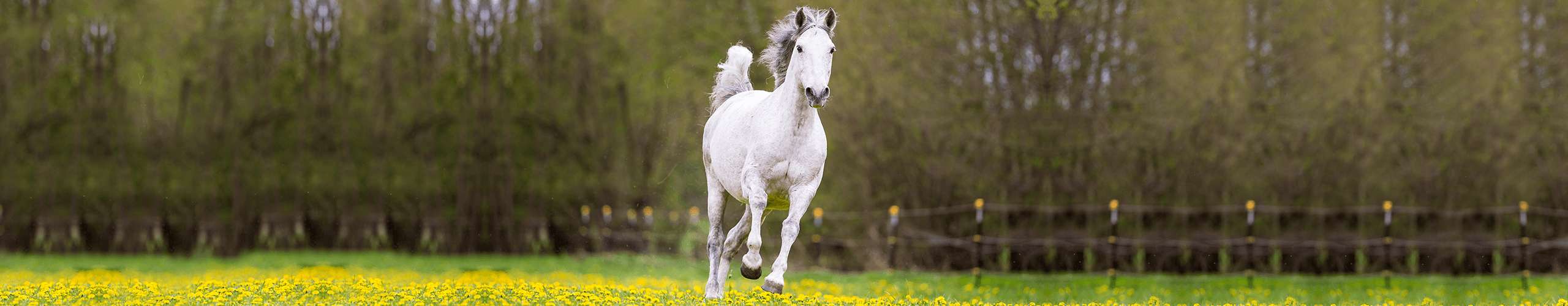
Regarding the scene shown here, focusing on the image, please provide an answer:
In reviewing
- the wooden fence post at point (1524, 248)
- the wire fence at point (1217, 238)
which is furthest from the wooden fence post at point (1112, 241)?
the wooden fence post at point (1524, 248)

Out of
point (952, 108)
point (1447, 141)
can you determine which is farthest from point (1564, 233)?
point (952, 108)

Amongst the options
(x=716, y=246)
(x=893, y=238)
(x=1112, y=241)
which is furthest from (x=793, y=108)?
(x=893, y=238)

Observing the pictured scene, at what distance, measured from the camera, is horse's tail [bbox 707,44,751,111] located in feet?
31.1

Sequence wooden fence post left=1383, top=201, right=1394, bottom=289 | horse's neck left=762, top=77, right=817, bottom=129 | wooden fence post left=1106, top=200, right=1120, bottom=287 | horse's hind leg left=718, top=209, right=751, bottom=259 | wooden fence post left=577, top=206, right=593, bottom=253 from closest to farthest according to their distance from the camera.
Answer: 1. horse's neck left=762, top=77, right=817, bottom=129
2. horse's hind leg left=718, top=209, right=751, bottom=259
3. wooden fence post left=1106, top=200, right=1120, bottom=287
4. wooden fence post left=1383, top=201, right=1394, bottom=289
5. wooden fence post left=577, top=206, right=593, bottom=253

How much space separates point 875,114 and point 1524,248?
8.64 metres

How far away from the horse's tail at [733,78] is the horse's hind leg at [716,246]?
1.13 metres

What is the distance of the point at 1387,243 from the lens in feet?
44.9

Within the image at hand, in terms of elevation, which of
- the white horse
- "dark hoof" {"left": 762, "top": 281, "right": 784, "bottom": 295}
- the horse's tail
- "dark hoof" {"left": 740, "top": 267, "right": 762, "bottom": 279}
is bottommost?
"dark hoof" {"left": 762, "top": 281, "right": 784, "bottom": 295}

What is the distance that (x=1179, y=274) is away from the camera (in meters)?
14.2

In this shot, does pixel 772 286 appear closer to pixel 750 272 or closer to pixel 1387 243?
pixel 750 272

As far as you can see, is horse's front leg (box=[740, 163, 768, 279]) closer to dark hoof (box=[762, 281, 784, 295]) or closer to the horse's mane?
dark hoof (box=[762, 281, 784, 295])

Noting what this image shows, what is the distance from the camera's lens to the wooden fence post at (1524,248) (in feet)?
45.3

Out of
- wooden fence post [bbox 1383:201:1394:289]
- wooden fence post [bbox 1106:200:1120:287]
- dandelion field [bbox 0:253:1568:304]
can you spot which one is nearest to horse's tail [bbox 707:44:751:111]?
dandelion field [bbox 0:253:1568:304]

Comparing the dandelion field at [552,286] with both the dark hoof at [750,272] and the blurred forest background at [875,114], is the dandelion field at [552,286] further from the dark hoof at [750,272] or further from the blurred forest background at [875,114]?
the blurred forest background at [875,114]
